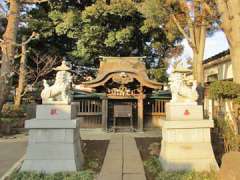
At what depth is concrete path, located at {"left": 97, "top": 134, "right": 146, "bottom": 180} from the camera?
7141mm

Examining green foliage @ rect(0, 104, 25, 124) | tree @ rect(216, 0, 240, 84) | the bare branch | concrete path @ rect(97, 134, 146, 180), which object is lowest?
concrete path @ rect(97, 134, 146, 180)

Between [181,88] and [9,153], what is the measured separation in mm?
5715

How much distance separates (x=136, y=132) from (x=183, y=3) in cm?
664

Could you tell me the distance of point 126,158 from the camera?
897cm

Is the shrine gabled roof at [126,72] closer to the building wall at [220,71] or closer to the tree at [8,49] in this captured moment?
the building wall at [220,71]

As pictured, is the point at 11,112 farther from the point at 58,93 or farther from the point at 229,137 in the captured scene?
the point at 229,137

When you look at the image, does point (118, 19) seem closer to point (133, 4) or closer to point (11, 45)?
point (133, 4)

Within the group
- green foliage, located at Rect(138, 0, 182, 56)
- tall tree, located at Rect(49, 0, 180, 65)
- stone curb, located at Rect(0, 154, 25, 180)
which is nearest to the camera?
stone curb, located at Rect(0, 154, 25, 180)

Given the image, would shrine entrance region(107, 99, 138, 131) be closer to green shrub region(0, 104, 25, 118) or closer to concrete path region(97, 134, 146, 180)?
green shrub region(0, 104, 25, 118)

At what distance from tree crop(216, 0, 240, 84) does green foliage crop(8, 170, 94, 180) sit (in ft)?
14.9

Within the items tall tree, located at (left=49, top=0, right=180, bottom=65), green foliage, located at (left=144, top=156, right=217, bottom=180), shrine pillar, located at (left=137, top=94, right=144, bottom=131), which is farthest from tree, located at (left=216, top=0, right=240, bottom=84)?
tall tree, located at (left=49, top=0, right=180, bottom=65)

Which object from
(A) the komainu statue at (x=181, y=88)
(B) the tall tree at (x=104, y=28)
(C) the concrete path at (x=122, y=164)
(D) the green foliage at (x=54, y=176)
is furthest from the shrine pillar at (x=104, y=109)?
(D) the green foliage at (x=54, y=176)

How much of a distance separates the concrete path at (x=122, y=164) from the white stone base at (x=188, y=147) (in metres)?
0.82

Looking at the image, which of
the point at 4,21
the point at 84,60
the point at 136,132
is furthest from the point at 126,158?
the point at 4,21
